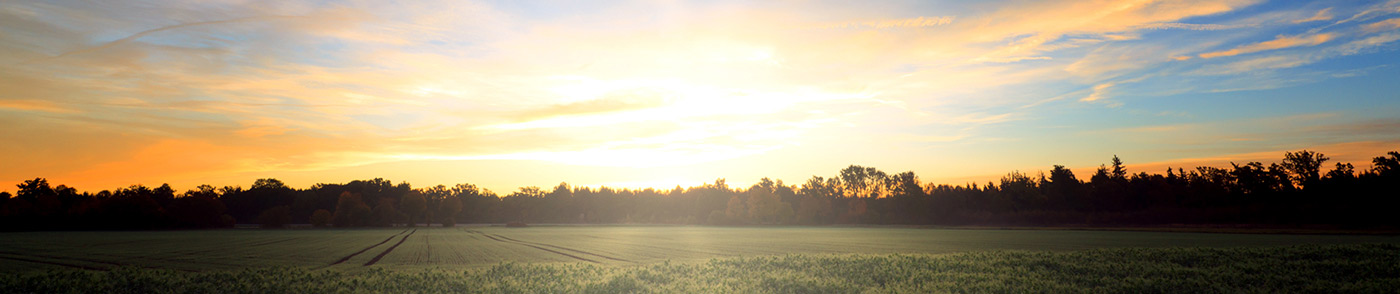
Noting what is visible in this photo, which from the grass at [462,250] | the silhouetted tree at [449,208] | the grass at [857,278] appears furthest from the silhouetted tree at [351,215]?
the grass at [857,278]

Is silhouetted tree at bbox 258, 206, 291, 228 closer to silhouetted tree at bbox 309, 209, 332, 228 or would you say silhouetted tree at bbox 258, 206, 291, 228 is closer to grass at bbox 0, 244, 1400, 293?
silhouetted tree at bbox 309, 209, 332, 228

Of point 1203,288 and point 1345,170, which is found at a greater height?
point 1345,170

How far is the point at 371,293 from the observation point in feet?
53.1

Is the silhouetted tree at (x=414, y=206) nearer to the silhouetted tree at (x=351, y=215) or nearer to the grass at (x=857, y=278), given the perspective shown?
the silhouetted tree at (x=351, y=215)

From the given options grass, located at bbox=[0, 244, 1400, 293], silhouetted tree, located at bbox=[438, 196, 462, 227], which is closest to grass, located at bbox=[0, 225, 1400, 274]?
grass, located at bbox=[0, 244, 1400, 293]

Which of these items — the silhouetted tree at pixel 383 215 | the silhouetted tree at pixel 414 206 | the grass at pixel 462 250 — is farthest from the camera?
the silhouetted tree at pixel 414 206

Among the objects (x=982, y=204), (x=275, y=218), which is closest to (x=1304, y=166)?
(x=982, y=204)

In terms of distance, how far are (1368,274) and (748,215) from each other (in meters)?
147

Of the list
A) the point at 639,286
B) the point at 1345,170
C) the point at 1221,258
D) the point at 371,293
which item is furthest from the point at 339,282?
the point at 1345,170

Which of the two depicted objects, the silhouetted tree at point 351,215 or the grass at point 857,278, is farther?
the silhouetted tree at point 351,215

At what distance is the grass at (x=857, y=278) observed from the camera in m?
16.6

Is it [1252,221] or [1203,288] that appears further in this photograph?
[1252,221]

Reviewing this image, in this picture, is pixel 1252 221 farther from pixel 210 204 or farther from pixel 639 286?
→ pixel 210 204

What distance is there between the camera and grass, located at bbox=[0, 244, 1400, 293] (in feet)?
54.4
